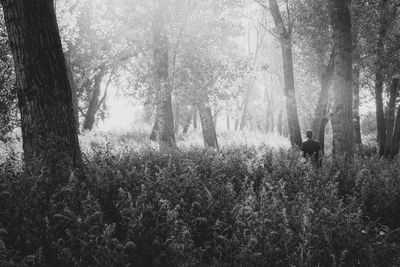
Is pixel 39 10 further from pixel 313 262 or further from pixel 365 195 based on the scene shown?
pixel 365 195

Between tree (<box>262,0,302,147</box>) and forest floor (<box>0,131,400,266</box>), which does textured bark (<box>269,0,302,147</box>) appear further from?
forest floor (<box>0,131,400,266</box>)

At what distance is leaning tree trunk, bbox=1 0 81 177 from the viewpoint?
614 cm

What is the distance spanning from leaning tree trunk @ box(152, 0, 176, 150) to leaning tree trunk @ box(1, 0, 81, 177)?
25.5 ft

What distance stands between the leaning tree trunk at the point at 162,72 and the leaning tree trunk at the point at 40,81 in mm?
7770

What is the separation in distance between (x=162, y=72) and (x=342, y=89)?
22.4 ft

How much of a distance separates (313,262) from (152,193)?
2652mm

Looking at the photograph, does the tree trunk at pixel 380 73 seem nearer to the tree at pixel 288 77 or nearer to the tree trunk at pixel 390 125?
the tree trunk at pixel 390 125

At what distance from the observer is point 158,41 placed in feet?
46.9

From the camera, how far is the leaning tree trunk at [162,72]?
45.9 feet

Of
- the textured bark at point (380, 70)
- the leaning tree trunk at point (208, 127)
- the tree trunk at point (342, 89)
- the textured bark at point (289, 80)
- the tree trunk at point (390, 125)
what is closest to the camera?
the tree trunk at point (342, 89)

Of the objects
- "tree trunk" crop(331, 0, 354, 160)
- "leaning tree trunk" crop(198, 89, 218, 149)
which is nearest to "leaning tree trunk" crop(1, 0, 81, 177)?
"tree trunk" crop(331, 0, 354, 160)

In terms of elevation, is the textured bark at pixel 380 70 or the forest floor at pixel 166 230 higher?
the textured bark at pixel 380 70

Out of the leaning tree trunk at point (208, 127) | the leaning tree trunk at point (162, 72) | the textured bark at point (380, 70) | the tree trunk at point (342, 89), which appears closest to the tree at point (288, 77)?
the leaning tree trunk at point (208, 127)

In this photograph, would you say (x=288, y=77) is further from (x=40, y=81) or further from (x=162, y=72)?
(x=40, y=81)
